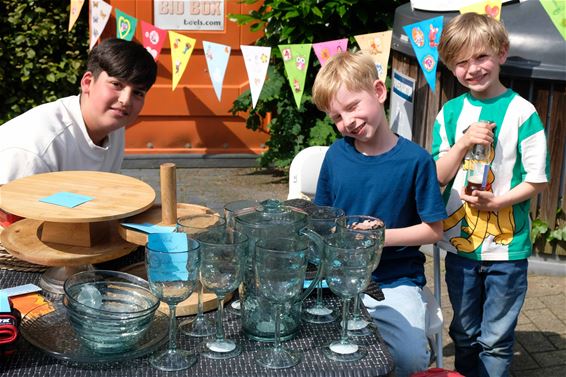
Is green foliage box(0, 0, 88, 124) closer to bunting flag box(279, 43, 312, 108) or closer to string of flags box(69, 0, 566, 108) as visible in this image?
string of flags box(69, 0, 566, 108)

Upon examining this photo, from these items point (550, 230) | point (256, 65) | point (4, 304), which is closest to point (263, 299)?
point (4, 304)

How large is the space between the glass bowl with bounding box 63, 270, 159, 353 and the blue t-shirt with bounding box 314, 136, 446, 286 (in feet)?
3.19

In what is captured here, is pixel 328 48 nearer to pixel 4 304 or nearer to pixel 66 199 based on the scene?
pixel 66 199

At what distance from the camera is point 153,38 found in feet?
22.4

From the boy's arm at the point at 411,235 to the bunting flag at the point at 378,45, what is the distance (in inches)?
101

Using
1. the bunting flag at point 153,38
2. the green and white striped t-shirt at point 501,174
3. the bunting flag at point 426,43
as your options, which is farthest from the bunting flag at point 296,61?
the green and white striped t-shirt at point 501,174

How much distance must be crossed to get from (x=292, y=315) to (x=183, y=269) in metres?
0.36

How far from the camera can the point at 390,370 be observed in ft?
6.40

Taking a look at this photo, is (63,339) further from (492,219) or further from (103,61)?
(492,219)

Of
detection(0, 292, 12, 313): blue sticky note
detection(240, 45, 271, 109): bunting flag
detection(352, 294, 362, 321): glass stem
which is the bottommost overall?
detection(352, 294, 362, 321): glass stem

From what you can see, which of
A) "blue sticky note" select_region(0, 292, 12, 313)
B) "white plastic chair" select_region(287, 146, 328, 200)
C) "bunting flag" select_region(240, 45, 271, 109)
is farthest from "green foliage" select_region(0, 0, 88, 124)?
"blue sticky note" select_region(0, 292, 12, 313)

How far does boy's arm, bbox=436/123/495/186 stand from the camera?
303cm

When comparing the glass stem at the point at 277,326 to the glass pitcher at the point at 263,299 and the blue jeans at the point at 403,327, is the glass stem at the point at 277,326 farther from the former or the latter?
the blue jeans at the point at 403,327

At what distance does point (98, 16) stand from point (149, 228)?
17.0 ft
